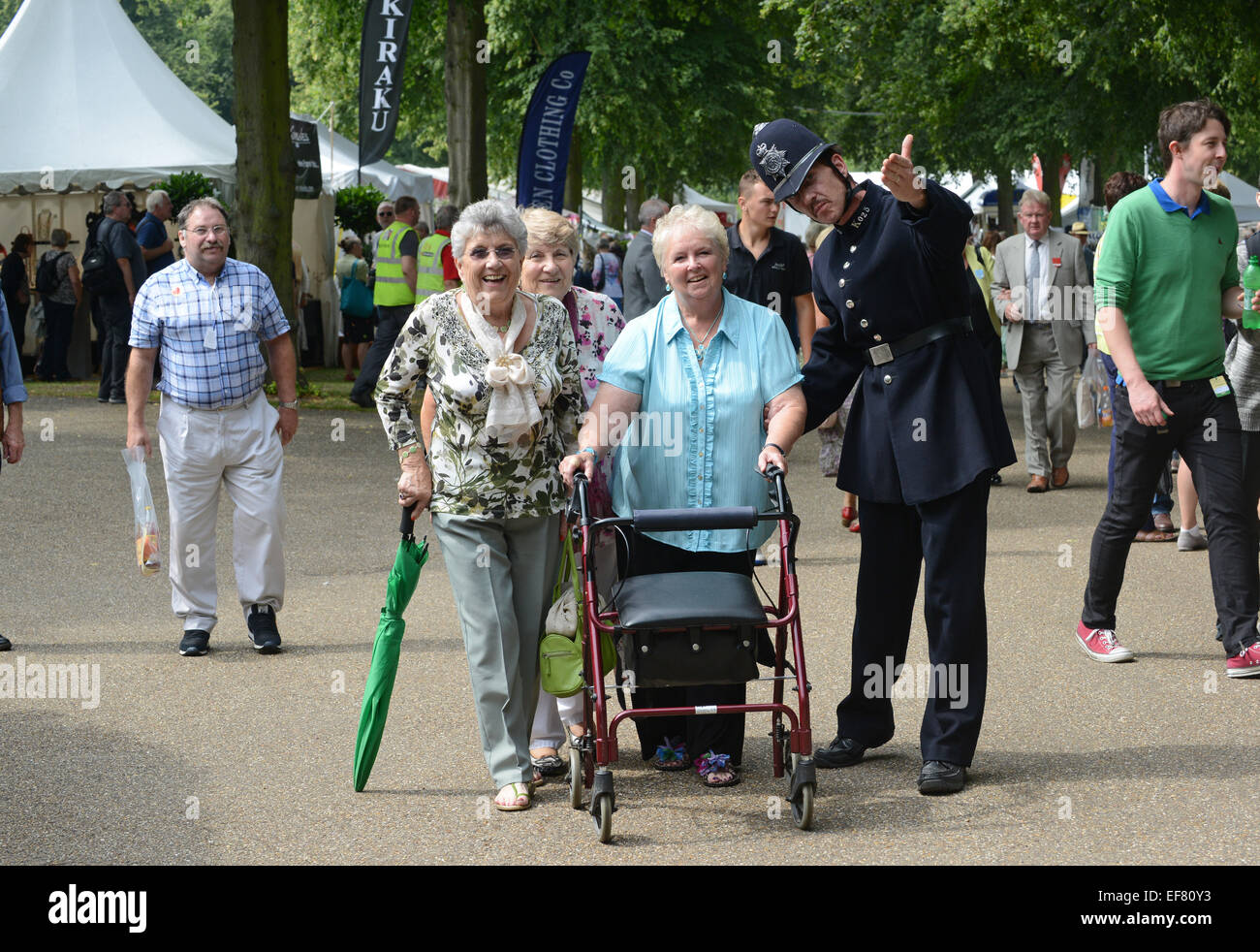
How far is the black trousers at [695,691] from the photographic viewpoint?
539cm

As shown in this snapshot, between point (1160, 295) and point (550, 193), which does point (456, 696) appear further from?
point (550, 193)

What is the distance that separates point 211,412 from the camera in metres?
7.62

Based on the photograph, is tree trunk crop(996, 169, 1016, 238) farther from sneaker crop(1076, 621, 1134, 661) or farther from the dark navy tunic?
the dark navy tunic

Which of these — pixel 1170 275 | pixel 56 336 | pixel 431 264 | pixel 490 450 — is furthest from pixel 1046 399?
pixel 56 336

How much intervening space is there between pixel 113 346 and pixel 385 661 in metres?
13.2

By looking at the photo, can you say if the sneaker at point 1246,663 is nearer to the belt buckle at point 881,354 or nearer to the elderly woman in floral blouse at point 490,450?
the belt buckle at point 881,354

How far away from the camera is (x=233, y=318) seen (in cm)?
753

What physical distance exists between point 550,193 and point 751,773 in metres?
12.7

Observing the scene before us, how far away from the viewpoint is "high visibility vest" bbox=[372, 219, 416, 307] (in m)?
16.9

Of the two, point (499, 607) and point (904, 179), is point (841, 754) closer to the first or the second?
point (499, 607)

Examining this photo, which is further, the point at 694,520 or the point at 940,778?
the point at 940,778

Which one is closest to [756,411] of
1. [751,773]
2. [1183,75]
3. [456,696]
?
[751,773]

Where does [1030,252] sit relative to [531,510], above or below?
above

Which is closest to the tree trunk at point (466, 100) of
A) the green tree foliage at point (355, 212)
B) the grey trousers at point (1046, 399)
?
the green tree foliage at point (355, 212)
